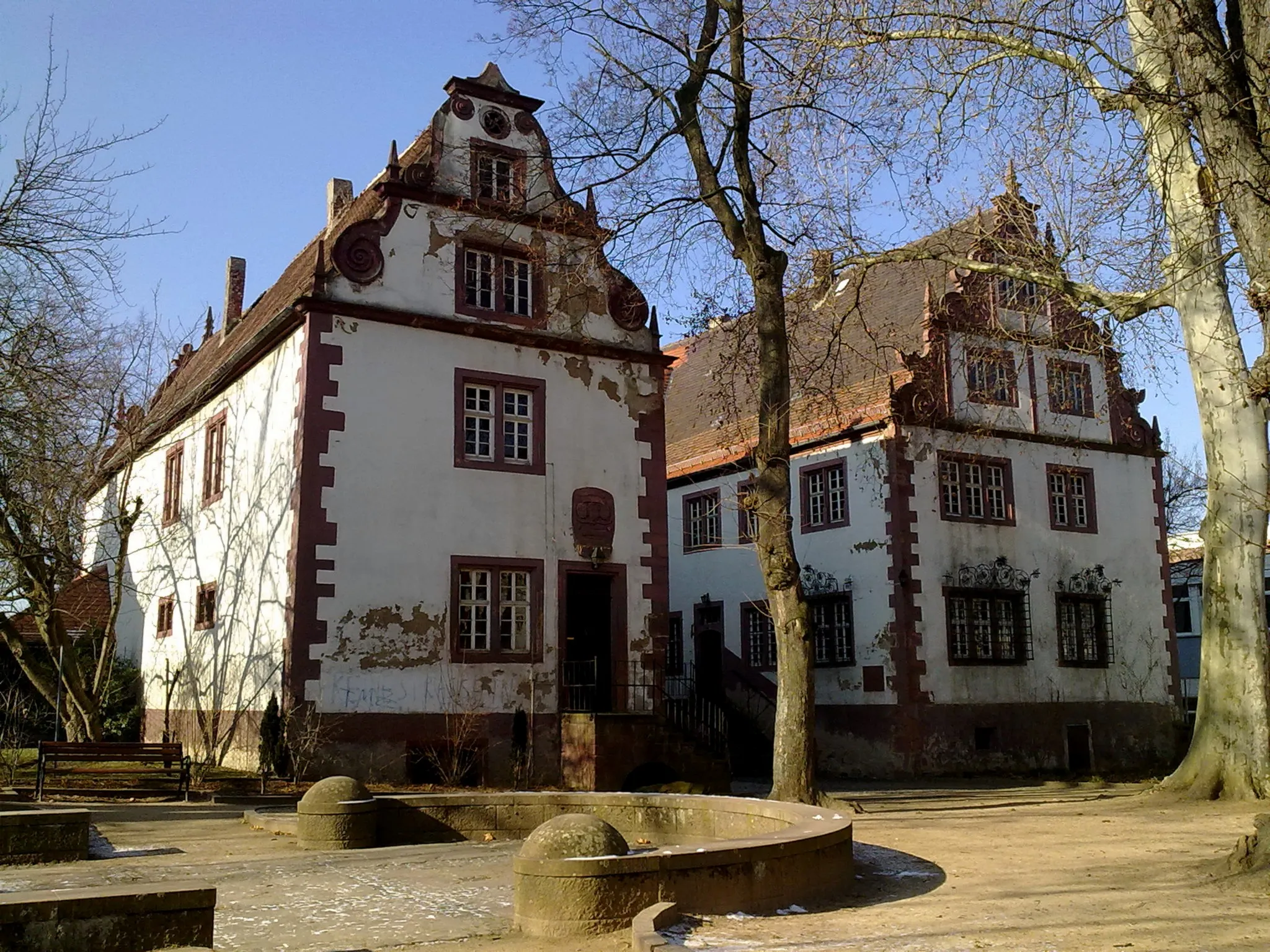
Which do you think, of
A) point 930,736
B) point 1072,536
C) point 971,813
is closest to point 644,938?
point 971,813

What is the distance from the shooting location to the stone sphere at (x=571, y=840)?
801 centimetres

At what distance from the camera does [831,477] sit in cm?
2794

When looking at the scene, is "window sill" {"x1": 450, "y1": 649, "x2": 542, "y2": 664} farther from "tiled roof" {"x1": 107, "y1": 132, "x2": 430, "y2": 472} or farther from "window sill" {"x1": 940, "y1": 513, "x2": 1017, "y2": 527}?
"window sill" {"x1": 940, "y1": 513, "x2": 1017, "y2": 527}

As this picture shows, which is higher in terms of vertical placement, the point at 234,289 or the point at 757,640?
the point at 234,289

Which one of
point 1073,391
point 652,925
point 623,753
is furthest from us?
point 1073,391

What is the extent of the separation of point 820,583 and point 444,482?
10.6 meters

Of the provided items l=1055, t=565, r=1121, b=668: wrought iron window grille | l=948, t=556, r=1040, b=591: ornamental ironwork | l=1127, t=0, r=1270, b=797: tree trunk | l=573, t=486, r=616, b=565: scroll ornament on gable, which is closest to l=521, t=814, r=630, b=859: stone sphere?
l=1127, t=0, r=1270, b=797: tree trunk

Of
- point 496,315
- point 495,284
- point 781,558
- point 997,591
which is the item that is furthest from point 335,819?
point 997,591

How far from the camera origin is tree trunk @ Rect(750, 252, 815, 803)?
1500cm

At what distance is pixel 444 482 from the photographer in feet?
67.6

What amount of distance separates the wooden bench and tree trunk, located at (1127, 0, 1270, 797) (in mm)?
13915

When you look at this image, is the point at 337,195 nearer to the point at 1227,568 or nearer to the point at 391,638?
the point at 391,638

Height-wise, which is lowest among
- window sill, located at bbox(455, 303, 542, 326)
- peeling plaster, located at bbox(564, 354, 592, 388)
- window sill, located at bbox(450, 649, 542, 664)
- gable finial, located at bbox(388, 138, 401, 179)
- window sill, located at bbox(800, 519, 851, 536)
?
window sill, located at bbox(450, 649, 542, 664)

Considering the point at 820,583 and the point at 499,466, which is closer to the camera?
the point at 499,466
